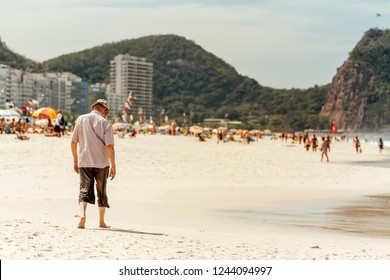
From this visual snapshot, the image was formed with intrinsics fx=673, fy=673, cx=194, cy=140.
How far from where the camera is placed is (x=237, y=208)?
479 inches

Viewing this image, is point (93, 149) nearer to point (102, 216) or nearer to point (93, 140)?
point (93, 140)

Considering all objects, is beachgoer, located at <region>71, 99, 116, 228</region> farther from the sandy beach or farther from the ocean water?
the ocean water

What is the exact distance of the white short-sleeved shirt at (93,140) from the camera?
755cm

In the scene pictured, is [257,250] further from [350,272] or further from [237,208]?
[237,208]

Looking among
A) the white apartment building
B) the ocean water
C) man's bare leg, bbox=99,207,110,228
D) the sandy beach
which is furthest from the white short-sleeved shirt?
the white apartment building

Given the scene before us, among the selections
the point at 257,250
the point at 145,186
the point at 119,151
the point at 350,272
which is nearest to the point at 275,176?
the point at 145,186

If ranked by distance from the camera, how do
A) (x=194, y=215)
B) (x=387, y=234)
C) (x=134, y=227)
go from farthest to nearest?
1. (x=194, y=215)
2. (x=387, y=234)
3. (x=134, y=227)

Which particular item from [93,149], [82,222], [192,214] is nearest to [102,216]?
[82,222]

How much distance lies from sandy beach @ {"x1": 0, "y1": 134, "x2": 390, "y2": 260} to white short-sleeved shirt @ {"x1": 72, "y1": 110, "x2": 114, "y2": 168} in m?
0.77

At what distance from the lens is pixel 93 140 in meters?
7.56

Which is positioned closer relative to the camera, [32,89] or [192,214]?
[192,214]

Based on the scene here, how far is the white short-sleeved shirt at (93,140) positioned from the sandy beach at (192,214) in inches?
30.5

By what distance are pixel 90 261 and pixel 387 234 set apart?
499cm

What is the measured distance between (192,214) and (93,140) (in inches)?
150
